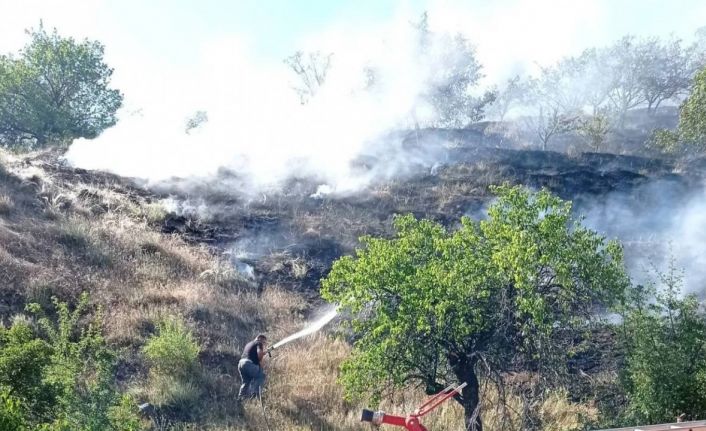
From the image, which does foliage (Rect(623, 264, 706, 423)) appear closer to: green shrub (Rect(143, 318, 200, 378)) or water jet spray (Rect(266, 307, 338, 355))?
water jet spray (Rect(266, 307, 338, 355))

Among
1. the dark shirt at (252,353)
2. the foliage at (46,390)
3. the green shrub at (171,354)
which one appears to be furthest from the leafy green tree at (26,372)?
the dark shirt at (252,353)

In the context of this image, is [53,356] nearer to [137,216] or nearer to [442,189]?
[137,216]

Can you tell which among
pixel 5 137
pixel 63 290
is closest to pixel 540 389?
pixel 63 290

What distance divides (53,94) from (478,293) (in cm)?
2479

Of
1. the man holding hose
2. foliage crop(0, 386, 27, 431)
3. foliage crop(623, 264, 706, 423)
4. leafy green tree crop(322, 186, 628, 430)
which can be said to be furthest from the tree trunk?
foliage crop(0, 386, 27, 431)

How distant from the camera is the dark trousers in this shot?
9758 mm

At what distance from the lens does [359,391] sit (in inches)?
312

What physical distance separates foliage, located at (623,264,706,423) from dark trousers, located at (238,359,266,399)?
17.2 ft

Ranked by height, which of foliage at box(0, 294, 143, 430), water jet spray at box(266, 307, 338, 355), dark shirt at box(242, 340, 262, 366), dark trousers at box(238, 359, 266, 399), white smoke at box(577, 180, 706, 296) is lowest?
foliage at box(0, 294, 143, 430)

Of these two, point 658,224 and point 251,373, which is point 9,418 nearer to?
point 251,373

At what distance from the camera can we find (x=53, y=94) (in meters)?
27.0

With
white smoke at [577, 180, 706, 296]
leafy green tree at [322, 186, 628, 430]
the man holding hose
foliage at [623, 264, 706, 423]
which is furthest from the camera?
white smoke at [577, 180, 706, 296]

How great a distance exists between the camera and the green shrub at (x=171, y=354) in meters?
9.80

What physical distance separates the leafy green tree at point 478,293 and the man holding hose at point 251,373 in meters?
2.34
